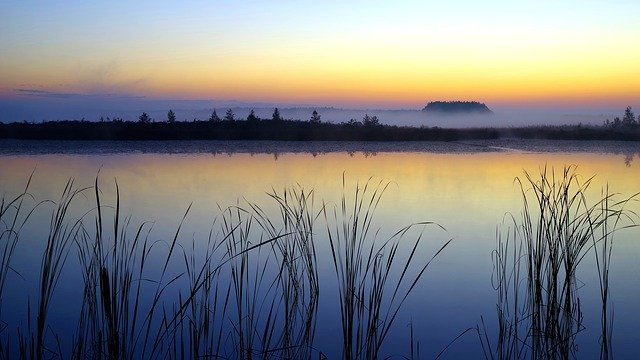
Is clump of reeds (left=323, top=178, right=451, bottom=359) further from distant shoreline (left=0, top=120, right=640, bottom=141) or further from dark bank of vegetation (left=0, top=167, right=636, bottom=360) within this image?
distant shoreline (left=0, top=120, right=640, bottom=141)

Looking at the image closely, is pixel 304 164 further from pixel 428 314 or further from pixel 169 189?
pixel 428 314

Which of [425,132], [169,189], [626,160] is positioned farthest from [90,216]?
[425,132]

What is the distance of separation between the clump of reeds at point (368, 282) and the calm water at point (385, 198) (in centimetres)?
11

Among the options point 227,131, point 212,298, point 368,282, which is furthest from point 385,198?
point 227,131

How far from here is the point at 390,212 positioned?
5.92m

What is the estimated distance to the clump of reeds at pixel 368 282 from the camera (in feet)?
7.96

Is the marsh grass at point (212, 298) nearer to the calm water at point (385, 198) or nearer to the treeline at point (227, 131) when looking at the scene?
the calm water at point (385, 198)

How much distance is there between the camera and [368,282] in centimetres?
346

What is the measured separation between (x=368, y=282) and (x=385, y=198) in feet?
10.9

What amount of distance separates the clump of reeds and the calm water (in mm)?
112

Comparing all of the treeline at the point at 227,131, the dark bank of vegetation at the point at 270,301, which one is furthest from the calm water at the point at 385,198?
the treeline at the point at 227,131

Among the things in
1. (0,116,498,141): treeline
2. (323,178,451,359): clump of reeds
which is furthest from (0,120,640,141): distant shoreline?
→ (323,178,451,359): clump of reeds

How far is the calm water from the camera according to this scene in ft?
11.0

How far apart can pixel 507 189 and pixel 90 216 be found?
4580 mm
